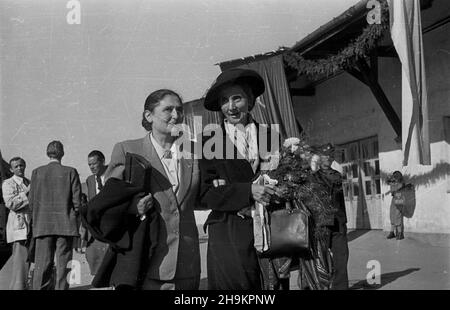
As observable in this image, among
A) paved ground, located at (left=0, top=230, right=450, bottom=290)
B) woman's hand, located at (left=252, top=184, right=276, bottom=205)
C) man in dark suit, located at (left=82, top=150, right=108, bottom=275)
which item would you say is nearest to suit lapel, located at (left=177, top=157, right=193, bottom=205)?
woman's hand, located at (left=252, top=184, right=276, bottom=205)

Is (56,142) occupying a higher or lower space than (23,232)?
higher

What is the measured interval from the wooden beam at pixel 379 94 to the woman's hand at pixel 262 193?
12.6 ft

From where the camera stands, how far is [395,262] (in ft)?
15.1

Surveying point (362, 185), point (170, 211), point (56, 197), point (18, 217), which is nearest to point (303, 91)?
point (362, 185)

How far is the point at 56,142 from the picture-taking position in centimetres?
352

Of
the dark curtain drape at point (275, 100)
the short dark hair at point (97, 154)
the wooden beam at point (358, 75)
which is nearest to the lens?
the short dark hair at point (97, 154)

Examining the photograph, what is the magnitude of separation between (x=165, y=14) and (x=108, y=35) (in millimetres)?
378

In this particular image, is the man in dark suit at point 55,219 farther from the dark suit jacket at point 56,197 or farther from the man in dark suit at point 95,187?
the man in dark suit at point 95,187

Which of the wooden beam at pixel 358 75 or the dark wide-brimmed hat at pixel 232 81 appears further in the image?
the wooden beam at pixel 358 75

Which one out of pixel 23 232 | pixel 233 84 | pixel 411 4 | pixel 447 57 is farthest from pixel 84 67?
pixel 447 57

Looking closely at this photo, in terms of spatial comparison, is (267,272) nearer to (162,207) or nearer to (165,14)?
(162,207)

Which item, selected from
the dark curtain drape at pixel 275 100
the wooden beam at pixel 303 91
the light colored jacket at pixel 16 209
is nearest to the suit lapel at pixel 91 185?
the light colored jacket at pixel 16 209

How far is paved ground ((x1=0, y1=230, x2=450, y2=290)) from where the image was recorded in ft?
12.5

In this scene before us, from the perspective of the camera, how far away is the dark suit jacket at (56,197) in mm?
4199
